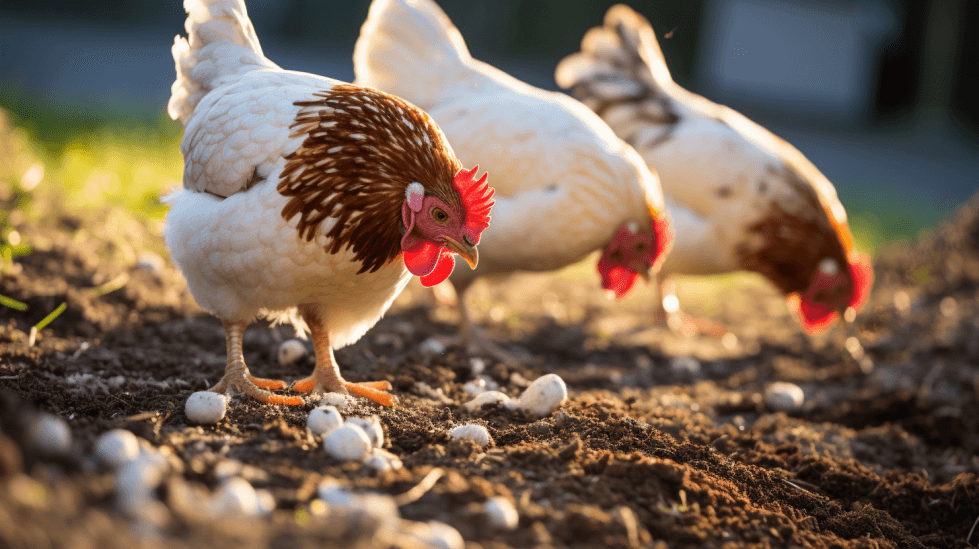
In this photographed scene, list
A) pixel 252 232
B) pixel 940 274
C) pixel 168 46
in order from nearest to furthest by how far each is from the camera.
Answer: pixel 252 232, pixel 940 274, pixel 168 46

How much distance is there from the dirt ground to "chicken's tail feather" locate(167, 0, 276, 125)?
1.05 metres

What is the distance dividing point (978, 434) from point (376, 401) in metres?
2.65

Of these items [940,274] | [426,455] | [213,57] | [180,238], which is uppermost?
[213,57]

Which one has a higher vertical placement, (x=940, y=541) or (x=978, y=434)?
(x=940, y=541)

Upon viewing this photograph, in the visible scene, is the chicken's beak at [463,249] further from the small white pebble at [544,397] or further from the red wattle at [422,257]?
the small white pebble at [544,397]

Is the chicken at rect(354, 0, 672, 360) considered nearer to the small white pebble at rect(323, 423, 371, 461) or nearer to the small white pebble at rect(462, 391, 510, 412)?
the small white pebble at rect(462, 391, 510, 412)

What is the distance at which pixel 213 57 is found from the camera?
289cm

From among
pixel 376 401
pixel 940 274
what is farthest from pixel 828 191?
pixel 376 401

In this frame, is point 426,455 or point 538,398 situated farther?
point 538,398

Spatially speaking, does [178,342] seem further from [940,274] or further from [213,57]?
[940,274]

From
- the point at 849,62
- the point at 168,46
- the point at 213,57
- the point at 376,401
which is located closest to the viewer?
the point at 376,401

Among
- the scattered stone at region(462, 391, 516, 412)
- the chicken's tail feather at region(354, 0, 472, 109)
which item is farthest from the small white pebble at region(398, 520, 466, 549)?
the chicken's tail feather at region(354, 0, 472, 109)

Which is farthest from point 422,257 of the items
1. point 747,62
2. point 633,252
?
point 747,62

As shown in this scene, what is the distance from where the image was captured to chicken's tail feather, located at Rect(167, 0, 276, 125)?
9.43 feet
